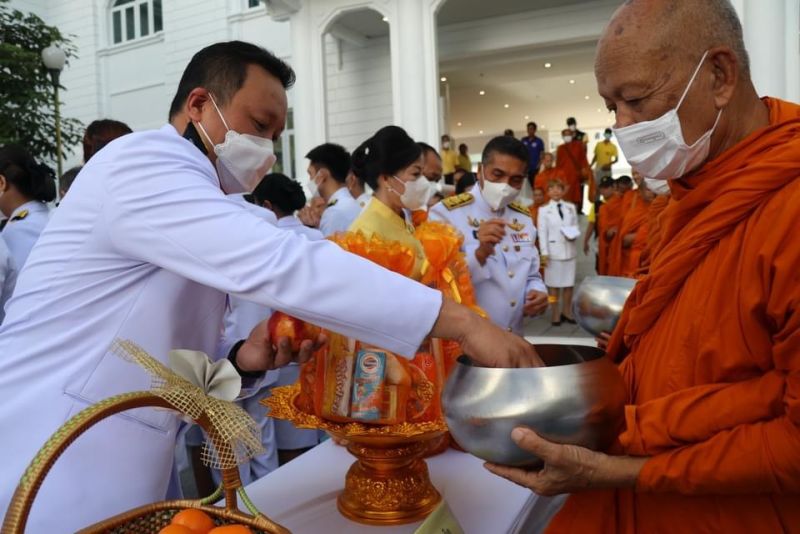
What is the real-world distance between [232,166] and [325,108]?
29.3ft

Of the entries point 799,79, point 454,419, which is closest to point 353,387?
point 454,419

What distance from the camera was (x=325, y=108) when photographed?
10023 millimetres

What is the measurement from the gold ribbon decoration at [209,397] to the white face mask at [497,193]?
2.57 metres

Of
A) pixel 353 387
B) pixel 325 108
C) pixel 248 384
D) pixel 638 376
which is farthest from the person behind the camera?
pixel 325 108

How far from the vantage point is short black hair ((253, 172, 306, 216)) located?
11.6ft

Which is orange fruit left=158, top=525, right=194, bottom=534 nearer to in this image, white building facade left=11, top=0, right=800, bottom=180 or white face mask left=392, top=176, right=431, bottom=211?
white face mask left=392, top=176, right=431, bottom=211

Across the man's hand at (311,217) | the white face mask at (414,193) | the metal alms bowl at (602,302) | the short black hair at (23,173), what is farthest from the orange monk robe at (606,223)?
the metal alms bowl at (602,302)

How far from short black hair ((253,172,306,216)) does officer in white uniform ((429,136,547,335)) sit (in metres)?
0.84

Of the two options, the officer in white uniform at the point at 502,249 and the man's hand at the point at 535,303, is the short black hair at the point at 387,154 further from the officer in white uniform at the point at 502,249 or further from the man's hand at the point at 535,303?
the man's hand at the point at 535,303

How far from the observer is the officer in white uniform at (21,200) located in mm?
3373

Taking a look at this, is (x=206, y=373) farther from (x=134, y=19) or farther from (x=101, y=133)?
(x=134, y=19)

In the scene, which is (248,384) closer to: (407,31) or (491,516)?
(491,516)

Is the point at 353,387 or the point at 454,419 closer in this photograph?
the point at 454,419

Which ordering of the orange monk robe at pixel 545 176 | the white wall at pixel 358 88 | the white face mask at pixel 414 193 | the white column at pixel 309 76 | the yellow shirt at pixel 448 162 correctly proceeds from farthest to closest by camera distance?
the yellow shirt at pixel 448 162 → the white wall at pixel 358 88 → the orange monk robe at pixel 545 176 → the white column at pixel 309 76 → the white face mask at pixel 414 193
